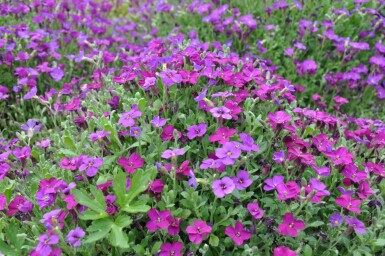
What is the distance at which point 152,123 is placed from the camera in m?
2.65

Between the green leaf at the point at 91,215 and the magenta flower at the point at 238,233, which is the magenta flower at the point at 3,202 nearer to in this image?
the green leaf at the point at 91,215

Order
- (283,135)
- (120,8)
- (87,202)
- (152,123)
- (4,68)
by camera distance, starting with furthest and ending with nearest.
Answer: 1. (120,8)
2. (4,68)
3. (283,135)
4. (152,123)
5. (87,202)

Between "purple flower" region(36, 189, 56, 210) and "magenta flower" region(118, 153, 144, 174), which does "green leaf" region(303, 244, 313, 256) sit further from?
"purple flower" region(36, 189, 56, 210)

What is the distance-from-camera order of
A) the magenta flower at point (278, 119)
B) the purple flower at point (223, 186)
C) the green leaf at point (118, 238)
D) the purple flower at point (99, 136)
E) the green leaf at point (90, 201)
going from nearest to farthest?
1. the green leaf at point (118, 238)
2. the green leaf at point (90, 201)
3. the purple flower at point (223, 186)
4. the purple flower at point (99, 136)
5. the magenta flower at point (278, 119)

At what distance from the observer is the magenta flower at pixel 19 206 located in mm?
2436

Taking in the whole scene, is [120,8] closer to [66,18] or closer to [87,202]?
[66,18]

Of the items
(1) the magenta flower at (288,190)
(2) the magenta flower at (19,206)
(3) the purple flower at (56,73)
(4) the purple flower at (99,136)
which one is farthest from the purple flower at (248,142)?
(3) the purple flower at (56,73)

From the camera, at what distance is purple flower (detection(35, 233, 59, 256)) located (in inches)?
81.2

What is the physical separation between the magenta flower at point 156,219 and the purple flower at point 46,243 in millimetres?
443

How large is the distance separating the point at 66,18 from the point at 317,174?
144 inches

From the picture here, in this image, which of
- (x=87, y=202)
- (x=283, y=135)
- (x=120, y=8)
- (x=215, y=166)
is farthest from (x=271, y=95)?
(x=120, y=8)

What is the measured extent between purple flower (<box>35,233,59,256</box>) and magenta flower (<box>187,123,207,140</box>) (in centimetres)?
91

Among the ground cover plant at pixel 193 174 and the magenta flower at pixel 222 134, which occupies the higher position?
the magenta flower at pixel 222 134

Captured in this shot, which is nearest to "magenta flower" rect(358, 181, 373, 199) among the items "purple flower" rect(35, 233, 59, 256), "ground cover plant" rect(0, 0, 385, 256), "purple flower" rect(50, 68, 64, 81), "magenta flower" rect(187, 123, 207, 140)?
"ground cover plant" rect(0, 0, 385, 256)
